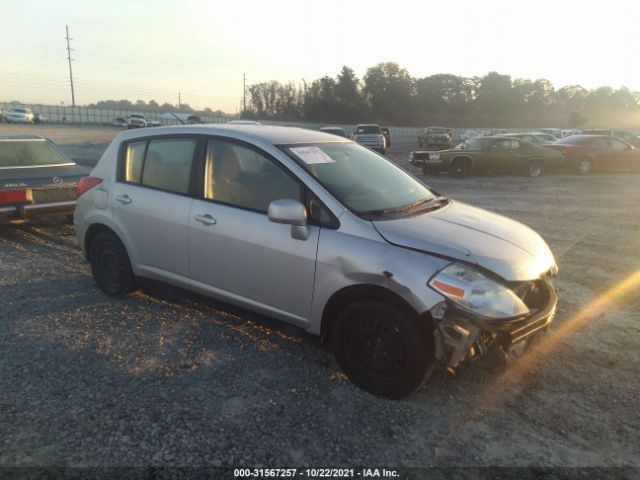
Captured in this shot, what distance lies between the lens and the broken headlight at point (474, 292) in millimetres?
2785

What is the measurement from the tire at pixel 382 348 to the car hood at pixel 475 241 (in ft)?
1.56

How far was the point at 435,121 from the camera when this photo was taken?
263 feet

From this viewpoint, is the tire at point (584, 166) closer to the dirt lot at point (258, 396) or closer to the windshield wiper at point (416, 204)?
the dirt lot at point (258, 396)

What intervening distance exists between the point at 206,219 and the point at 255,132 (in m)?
0.83

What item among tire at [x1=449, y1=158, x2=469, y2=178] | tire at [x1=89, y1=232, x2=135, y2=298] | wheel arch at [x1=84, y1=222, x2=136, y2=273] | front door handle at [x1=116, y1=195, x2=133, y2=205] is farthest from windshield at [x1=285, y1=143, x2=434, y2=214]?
tire at [x1=449, y1=158, x2=469, y2=178]

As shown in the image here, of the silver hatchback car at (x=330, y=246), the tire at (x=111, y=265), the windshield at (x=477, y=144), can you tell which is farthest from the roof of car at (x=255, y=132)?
the windshield at (x=477, y=144)

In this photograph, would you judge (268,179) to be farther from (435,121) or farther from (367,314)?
(435,121)

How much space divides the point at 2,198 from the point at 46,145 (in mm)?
1838

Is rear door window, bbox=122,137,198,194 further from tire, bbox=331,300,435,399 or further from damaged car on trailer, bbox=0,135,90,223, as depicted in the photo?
damaged car on trailer, bbox=0,135,90,223

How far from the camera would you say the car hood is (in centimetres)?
295

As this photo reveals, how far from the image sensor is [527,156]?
55.8 ft

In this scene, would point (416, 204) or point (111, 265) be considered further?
point (111, 265)

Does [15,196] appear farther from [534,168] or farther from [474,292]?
[534,168]

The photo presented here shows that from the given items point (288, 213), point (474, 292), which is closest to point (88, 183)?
point (288, 213)
